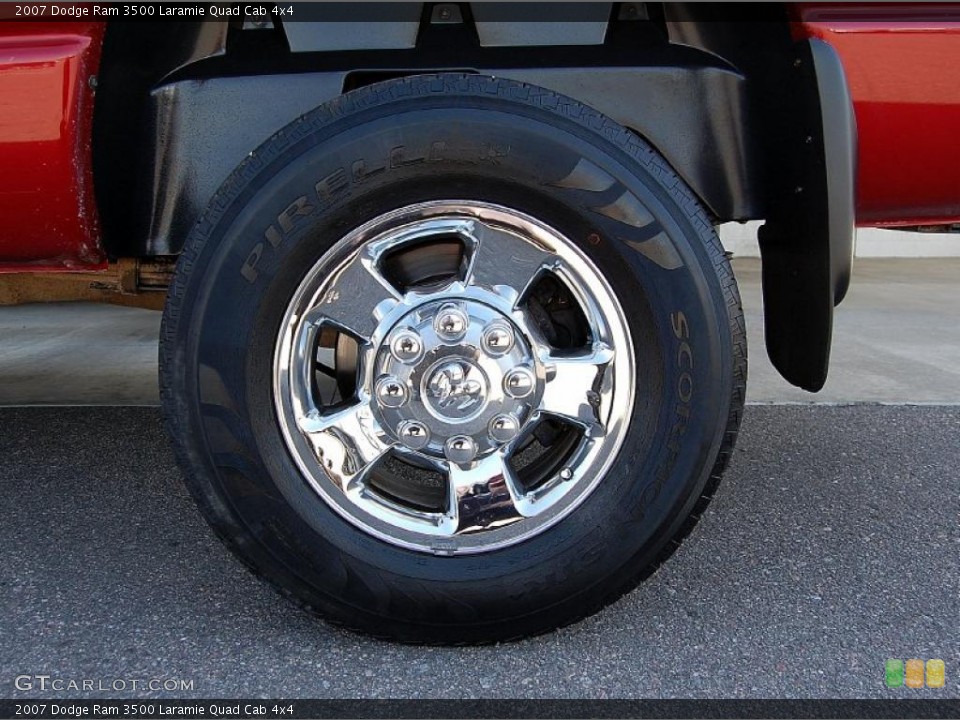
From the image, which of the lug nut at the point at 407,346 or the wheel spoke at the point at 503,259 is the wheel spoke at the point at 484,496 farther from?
the wheel spoke at the point at 503,259

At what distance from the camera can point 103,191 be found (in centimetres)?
164

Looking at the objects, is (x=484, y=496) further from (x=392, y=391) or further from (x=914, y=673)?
(x=914, y=673)

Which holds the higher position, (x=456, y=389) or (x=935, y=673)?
(x=456, y=389)

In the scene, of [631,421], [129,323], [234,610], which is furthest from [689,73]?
[129,323]

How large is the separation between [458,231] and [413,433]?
396mm

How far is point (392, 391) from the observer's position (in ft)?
5.19

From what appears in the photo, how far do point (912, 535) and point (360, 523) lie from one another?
142 cm

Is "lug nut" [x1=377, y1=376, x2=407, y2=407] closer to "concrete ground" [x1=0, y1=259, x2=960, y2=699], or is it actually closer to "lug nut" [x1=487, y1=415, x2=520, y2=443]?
"lug nut" [x1=487, y1=415, x2=520, y2=443]

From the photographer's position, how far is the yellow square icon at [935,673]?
1.49 meters

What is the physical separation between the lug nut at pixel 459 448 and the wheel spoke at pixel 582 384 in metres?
0.17

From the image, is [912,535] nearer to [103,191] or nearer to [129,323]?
[103,191]

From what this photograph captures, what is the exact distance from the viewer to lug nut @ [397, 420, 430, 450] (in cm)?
159
